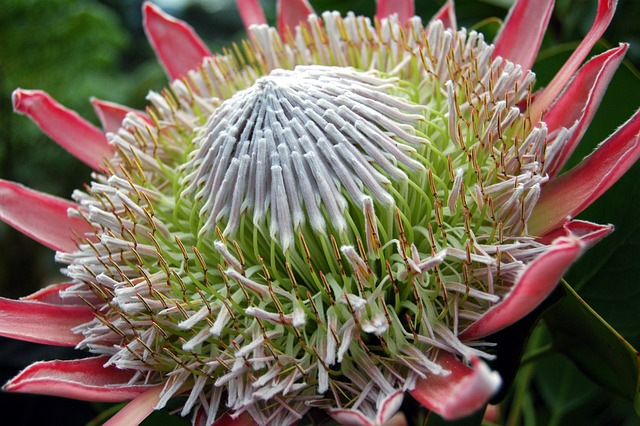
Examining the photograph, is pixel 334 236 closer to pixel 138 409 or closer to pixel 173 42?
pixel 138 409

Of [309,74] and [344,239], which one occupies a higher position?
[309,74]

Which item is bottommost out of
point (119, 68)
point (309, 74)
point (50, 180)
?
point (50, 180)

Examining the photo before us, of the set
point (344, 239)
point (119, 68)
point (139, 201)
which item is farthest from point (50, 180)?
point (344, 239)

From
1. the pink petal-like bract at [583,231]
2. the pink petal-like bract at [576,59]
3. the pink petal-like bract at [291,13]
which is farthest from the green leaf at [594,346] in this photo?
the pink petal-like bract at [291,13]

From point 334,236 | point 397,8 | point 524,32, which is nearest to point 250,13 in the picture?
point 397,8

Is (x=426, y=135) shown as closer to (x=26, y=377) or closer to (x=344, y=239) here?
(x=344, y=239)

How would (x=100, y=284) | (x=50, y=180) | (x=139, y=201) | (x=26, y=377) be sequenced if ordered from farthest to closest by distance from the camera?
(x=50, y=180) → (x=139, y=201) → (x=100, y=284) → (x=26, y=377)

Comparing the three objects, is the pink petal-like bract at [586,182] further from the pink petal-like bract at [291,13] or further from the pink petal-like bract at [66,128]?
the pink petal-like bract at [66,128]
